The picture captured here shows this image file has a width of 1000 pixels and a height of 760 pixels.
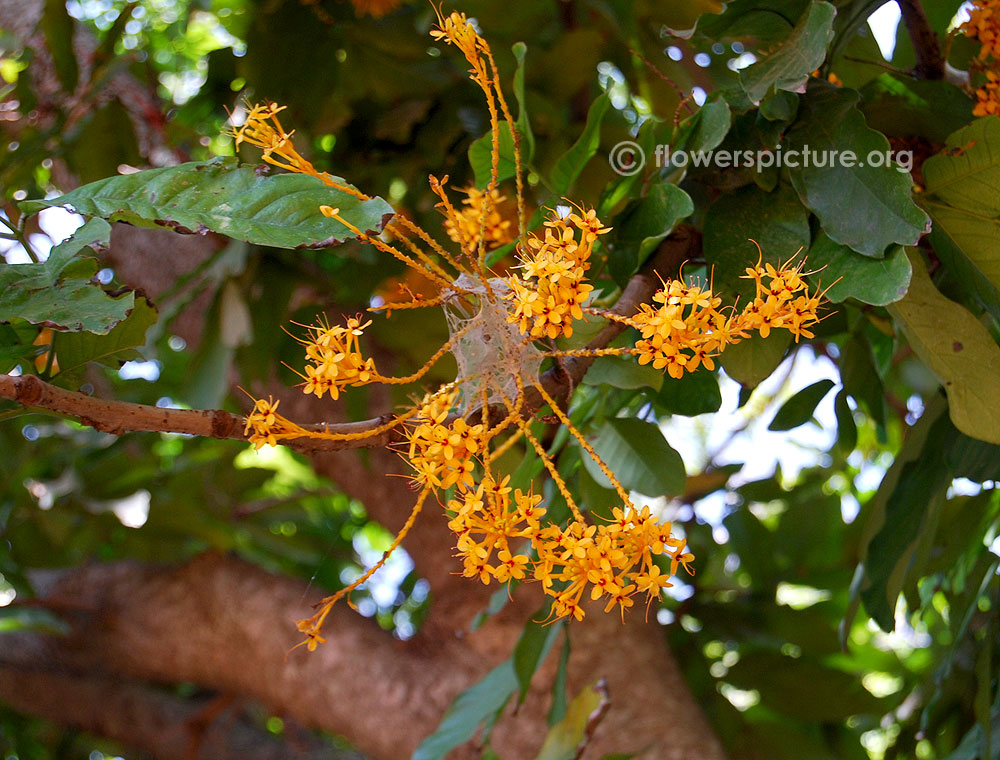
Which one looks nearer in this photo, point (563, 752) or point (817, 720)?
point (563, 752)

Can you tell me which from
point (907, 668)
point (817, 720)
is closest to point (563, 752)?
point (817, 720)

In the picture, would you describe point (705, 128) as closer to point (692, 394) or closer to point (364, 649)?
point (692, 394)

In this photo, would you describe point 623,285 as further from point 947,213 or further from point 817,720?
point 817,720

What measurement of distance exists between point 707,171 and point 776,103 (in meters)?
0.08

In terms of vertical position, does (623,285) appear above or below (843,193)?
below

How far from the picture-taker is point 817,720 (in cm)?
146

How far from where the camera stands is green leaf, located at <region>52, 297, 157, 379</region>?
67cm

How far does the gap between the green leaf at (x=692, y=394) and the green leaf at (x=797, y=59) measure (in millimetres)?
261

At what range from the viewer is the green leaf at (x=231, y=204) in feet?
2.02

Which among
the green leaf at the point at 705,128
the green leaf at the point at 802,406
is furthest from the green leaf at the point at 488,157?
the green leaf at the point at 802,406

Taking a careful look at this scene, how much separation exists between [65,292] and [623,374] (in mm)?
425

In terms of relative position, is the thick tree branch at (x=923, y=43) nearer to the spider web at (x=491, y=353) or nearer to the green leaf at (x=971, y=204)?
the green leaf at (x=971, y=204)

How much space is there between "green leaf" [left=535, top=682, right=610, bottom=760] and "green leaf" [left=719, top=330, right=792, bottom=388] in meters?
0.34

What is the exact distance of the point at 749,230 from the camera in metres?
0.75
